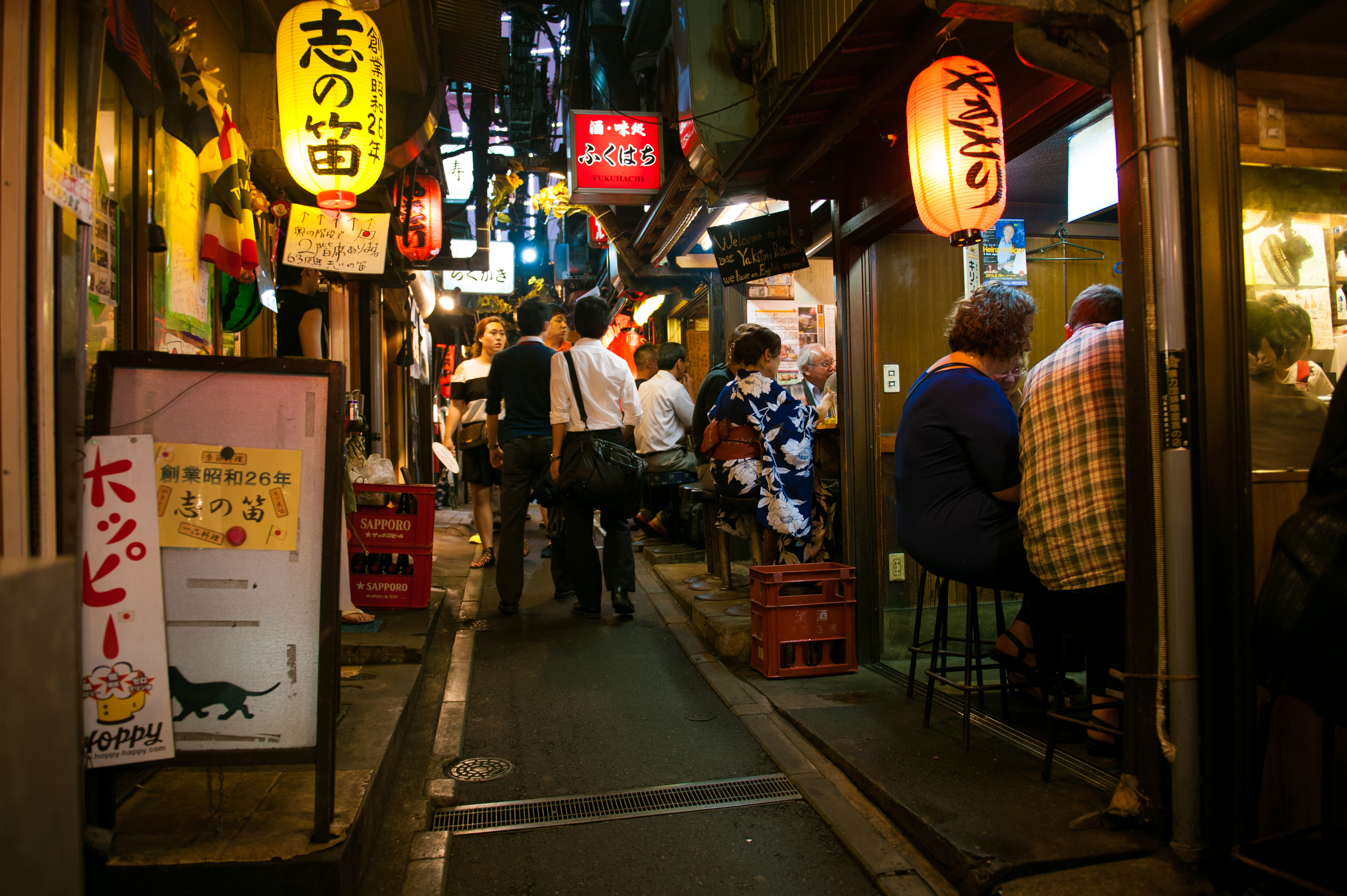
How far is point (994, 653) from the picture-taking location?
3969 millimetres

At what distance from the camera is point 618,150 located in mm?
9469

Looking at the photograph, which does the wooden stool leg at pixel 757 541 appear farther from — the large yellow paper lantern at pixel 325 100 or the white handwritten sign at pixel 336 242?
the large yellow paper lantern at pixel 325 100

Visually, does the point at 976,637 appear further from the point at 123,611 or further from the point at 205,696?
the point at 123,611

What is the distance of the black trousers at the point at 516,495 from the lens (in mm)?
6598

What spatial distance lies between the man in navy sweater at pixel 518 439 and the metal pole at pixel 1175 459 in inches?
186

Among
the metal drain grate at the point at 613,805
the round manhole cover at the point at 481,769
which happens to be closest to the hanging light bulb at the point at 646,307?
the round manhole cover at the point at 481,769

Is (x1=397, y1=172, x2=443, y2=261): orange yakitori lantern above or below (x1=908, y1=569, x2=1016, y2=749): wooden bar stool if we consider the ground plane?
above

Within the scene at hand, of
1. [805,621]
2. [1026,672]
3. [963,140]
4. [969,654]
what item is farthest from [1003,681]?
[963,140]

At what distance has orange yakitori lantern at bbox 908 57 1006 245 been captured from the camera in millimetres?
3834

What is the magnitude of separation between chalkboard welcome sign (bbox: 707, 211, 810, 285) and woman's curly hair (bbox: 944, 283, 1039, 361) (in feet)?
7.29

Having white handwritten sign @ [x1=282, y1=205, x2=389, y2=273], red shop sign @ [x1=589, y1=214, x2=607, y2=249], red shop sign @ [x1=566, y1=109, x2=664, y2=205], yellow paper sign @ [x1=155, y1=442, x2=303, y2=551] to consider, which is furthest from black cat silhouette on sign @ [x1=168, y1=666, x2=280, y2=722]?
red shop sign @ [x1=589, y1=214, x2=607, y2=249]

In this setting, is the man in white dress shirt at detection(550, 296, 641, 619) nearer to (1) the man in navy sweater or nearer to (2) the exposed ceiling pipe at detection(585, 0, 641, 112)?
(1) the man in navy sweater

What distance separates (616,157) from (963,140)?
6.29 m

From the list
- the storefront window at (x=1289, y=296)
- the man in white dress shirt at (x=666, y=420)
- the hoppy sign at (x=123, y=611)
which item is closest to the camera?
the hoppy sign at (x=123, y=611)
